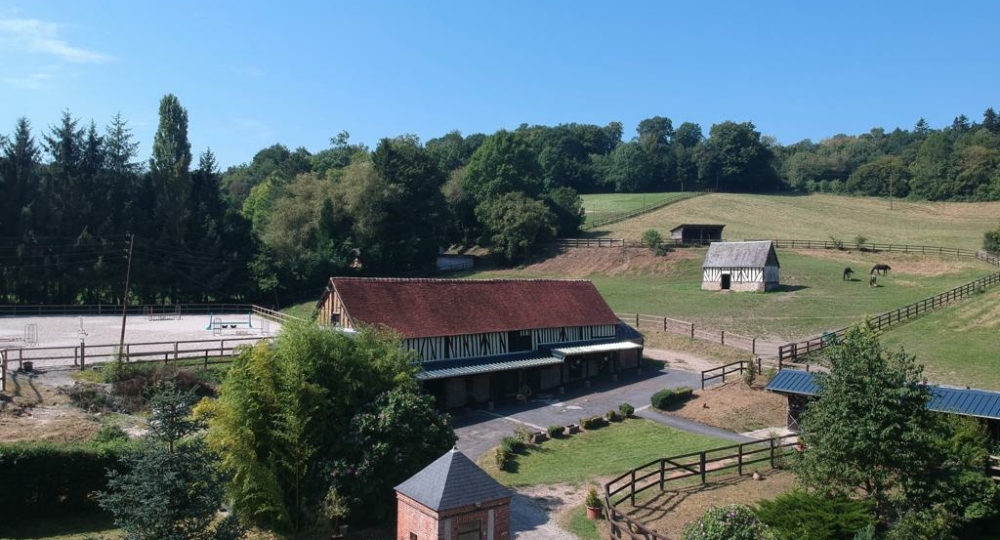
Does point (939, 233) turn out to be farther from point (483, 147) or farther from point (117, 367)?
point (117, 367)

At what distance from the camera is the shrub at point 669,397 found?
1208 inches

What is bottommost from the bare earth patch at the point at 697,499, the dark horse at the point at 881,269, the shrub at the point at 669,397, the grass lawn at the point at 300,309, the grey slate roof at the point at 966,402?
the bare earth patch at the point at 697,499

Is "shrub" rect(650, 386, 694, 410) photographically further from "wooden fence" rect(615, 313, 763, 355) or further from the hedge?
the hedge

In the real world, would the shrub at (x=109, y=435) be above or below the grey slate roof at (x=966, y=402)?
below

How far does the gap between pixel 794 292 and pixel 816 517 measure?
128 feet

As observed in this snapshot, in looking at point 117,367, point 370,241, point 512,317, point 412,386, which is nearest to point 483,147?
point 370,241

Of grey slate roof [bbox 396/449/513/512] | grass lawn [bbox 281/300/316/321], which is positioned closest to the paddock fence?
grass lawn [bbox 281/300/316/321]

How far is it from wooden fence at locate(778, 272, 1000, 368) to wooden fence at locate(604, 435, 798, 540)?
9.53 m

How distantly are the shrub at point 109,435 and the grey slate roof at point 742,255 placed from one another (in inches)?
1768

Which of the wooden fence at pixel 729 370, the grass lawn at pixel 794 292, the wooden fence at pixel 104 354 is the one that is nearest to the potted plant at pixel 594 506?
the wooden fence at pixel 729 370

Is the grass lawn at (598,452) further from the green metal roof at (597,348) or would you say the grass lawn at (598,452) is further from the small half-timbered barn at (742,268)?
the small half-timbered barn at (742,268)

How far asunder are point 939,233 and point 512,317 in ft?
197

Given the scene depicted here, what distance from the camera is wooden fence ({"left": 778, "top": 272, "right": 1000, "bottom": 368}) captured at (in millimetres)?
34656

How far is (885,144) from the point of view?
140875 mm
